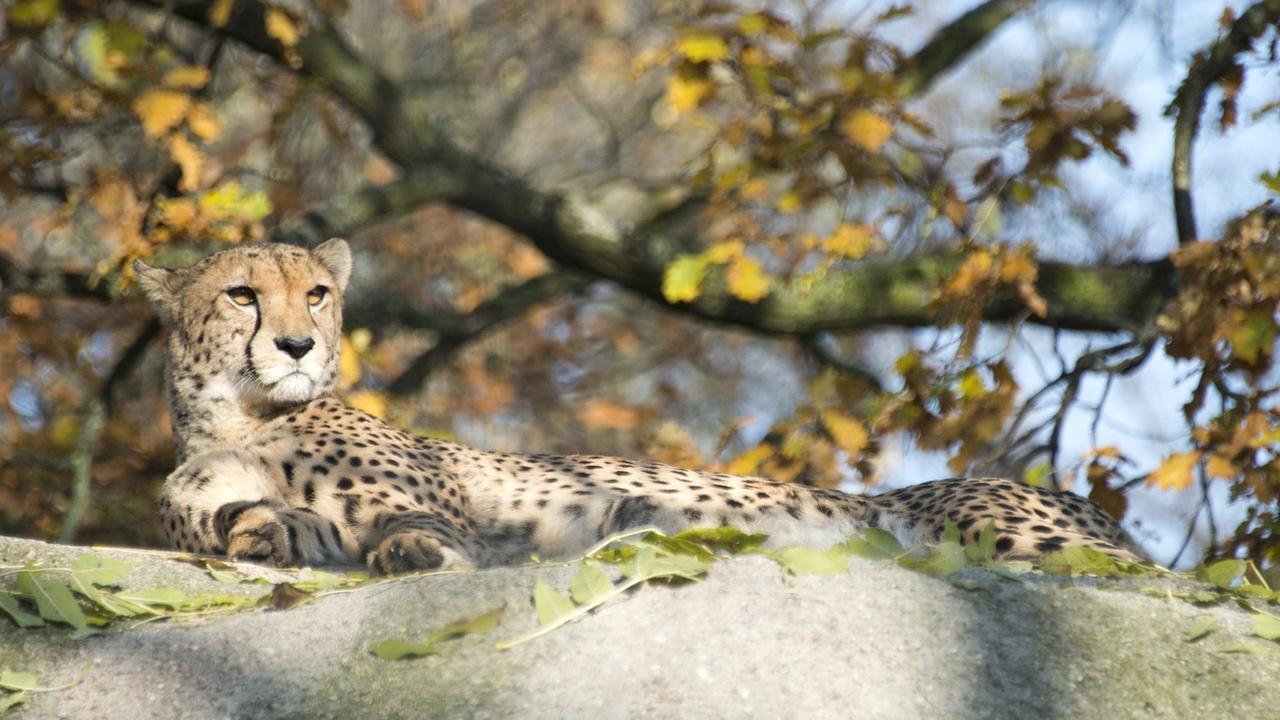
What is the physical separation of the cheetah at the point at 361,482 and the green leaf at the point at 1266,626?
40.4 inches

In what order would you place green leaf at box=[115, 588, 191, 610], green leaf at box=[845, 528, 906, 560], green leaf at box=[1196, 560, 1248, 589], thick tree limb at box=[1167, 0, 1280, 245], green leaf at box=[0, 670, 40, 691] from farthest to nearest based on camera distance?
thick tree limb at box=[1167, 0, 1280, 245]
green leaf at box=[1196, 560, 1248, 589]
green leaf at box=[845, 528, 906, 560]
green leaf at box=[115, 588, 191, 610]
green leaf at box=[0, 670, 40, 691]

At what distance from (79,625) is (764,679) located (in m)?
1.59

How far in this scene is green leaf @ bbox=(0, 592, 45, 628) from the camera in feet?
11.6

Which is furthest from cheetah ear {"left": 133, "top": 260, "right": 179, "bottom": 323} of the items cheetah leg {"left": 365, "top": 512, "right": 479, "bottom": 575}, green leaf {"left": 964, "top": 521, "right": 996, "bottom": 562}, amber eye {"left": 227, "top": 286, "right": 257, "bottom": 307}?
green leaf {"left": 964, "top": 521, "right": 996, "bottom": 562}

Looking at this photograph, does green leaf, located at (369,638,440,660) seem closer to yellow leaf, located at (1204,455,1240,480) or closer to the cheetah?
the cheetah

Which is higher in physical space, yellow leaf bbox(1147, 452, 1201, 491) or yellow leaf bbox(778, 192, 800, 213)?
yellow leaf bbox(778, 192, 800, 213)

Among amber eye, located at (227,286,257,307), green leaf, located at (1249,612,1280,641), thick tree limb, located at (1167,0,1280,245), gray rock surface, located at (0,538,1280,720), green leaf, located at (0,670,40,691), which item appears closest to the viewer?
gray rock surface, located at (0,538,1280,720)

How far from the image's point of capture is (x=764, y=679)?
3170mm

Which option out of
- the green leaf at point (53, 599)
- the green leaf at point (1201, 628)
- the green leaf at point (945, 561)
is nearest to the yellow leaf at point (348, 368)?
the green leaf at point (53, 599)

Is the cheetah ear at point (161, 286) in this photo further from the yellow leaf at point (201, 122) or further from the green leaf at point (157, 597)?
the green leaf at point (157, 597)

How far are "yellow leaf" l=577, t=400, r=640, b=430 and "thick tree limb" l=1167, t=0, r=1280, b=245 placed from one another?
6153 millimetres

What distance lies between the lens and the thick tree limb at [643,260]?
8.05m

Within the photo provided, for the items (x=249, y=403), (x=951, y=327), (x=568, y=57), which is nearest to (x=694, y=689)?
(x=249, y=403)

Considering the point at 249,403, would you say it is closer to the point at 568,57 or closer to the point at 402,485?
the point at 402,485
